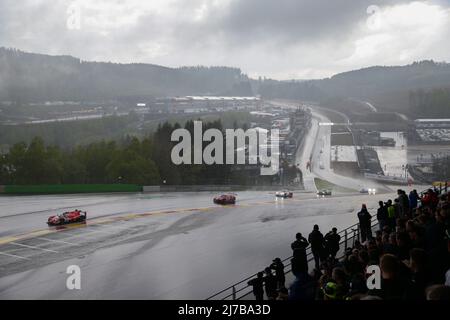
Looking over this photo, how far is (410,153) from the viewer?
69.6 metres

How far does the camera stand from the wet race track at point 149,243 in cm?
1514

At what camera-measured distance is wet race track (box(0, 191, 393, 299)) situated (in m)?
15.1

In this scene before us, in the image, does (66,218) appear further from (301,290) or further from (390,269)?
(390,269)

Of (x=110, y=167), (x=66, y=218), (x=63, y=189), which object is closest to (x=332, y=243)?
(x=66, y=218)

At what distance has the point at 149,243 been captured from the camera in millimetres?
21438

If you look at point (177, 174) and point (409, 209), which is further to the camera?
point (177, 174)

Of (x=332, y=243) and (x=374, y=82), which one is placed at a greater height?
(x=374, y=82)

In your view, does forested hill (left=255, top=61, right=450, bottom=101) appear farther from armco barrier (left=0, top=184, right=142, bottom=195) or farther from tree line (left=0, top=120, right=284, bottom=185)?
armco barrier (left=0, top=184, right=142, bottom=195)

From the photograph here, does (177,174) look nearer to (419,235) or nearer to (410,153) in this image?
(410,153)

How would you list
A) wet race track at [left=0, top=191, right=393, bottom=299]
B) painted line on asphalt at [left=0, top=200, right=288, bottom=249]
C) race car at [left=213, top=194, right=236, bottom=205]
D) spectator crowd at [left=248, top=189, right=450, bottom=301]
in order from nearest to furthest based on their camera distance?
spectator crowd at [left=248, top=189, right=450, bottom=301]
wet race track at [left=0, top=191, right=393, bottom=299]
painted line on asphalt at [left=0, top=200, right=288, bottom=249]
race car at [left=213, top=194, right=236, bottom=205]

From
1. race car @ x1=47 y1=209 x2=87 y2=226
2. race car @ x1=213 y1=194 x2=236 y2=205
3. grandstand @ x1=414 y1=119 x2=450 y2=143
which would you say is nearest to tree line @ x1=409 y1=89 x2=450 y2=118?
grandstand @ x1=414 y1=119 x2=450 y2=143

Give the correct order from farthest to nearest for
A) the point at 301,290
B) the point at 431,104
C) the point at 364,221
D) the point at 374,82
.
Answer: the point at 374,82 < the point at 431,104 < the point at 364,221 < the point at 301,290
